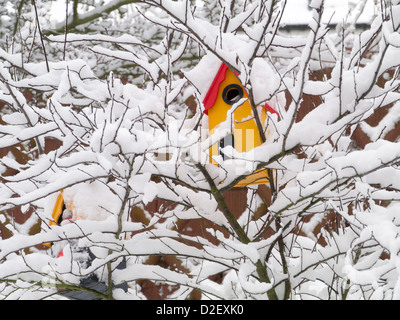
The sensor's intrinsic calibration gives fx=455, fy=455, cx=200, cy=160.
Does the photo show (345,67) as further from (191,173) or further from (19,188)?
(19,188)

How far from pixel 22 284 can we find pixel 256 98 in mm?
786

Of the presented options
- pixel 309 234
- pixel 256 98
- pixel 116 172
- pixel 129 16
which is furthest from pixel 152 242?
pixel 129 16

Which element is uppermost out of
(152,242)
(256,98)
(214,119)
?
(214,119)

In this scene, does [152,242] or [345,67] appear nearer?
[345,67]

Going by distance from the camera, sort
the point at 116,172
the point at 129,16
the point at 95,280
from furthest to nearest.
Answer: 1. the point at 129,16
2. the point at 95,280
3. the point at 116,172

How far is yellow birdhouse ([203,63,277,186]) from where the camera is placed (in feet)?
3.99

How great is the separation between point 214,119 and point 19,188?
568 mm

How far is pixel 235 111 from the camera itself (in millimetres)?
1296

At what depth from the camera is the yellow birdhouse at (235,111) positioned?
1217 mm

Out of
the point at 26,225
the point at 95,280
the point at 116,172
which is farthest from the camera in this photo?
the point at 26,225
